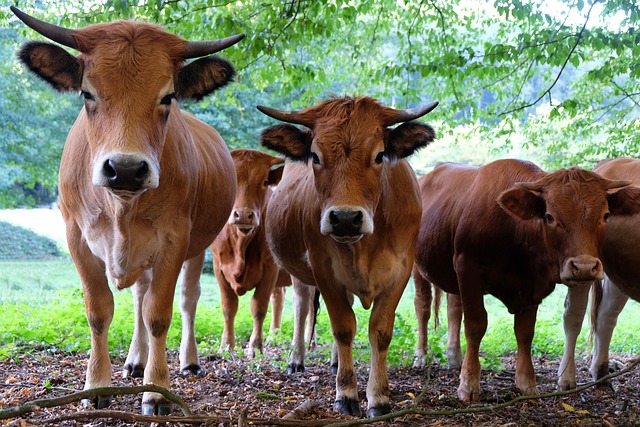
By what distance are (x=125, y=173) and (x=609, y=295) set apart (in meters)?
5.12

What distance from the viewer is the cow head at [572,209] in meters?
5.66

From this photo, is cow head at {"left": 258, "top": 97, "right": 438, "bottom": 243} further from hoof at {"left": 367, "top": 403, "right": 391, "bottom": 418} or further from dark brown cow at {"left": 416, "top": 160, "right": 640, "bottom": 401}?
hoof at {"left": 367, "top": 403, "right": 391, "bottom": 418}

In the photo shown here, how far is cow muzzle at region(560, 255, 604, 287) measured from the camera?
17.9ft

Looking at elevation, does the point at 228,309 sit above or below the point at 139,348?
above

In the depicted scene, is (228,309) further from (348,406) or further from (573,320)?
(573,320)

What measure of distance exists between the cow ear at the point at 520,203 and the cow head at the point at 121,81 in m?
2.60

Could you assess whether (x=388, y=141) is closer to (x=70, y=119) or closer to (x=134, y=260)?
(x=134, y=260)

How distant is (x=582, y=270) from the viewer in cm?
548

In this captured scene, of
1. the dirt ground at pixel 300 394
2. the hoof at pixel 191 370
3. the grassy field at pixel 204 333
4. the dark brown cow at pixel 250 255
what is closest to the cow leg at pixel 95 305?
the dirt ground at pixel 300 394

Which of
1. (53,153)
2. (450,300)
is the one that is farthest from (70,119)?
(450,300)

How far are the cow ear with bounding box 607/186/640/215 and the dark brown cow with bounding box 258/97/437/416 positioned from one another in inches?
61.8

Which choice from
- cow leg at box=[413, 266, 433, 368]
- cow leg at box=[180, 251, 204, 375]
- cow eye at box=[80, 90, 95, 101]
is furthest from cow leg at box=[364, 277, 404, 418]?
cow leg at box=[413, 266, 433, 368]

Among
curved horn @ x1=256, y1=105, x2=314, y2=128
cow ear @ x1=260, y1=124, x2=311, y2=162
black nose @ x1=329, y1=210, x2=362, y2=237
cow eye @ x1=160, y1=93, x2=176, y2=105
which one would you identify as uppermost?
curved horn @ x1=256, y1=105, x2=314, y2=128

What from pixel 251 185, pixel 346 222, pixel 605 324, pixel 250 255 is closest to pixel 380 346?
pixel 346 222
